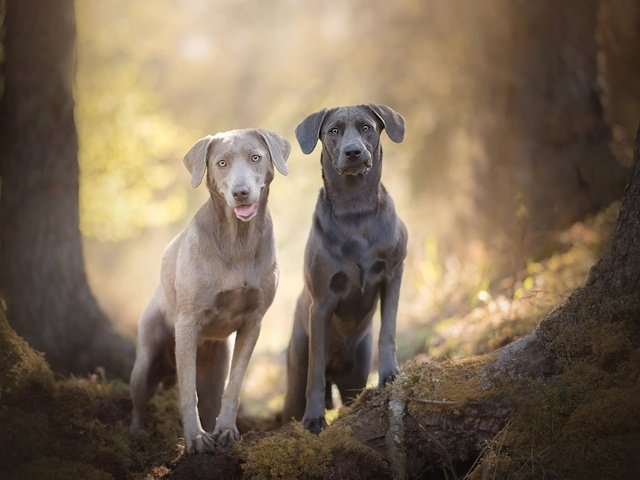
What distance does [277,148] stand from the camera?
4895mm

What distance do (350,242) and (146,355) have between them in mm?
1821

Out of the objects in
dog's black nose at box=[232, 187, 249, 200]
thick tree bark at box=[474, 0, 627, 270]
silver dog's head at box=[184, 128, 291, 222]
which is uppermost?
thick tree bark at box=[474, 0, 627, 270]

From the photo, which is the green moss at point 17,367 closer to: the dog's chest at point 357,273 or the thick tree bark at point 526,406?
the thick tree bark at point 526,406

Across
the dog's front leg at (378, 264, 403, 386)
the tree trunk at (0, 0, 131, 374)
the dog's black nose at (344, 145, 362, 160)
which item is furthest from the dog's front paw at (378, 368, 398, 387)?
the tree trunk at (0, 0, 131, 374)

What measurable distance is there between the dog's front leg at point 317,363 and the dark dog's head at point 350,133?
1057 millimetres

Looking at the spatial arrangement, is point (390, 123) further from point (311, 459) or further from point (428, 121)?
point (428, 121)

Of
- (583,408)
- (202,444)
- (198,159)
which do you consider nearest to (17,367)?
(202,444)

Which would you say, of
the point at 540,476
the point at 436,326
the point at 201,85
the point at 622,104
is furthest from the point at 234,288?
the point at 201,85

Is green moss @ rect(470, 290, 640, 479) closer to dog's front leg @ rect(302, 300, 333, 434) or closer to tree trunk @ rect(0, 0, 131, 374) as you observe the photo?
dog's front leg @ rect(302, 300, 333, 434)

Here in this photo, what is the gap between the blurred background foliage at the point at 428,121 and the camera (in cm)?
879

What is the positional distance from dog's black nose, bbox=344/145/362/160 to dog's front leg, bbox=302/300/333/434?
3.65 ft

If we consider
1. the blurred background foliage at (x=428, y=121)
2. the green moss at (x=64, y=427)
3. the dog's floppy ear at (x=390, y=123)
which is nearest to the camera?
the green moss at (x=64, y=427)

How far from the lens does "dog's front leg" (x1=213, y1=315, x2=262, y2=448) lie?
4535 millimetres

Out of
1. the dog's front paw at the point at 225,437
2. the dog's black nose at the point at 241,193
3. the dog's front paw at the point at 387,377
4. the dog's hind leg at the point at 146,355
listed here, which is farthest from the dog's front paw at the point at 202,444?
the dog's black nose at the point at 241,193
